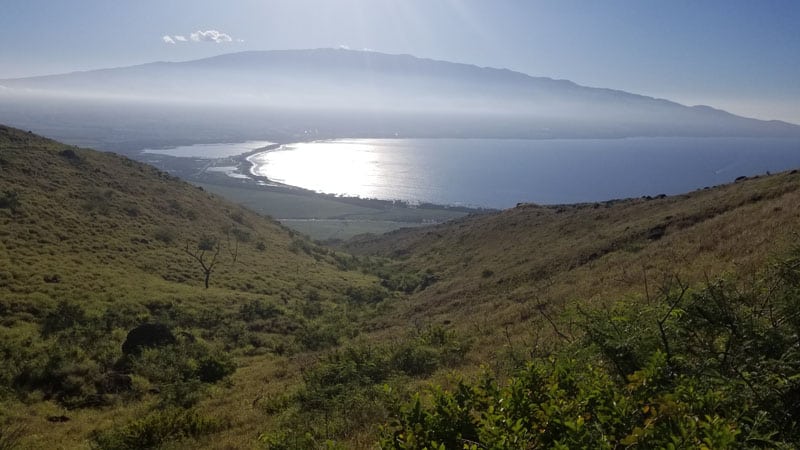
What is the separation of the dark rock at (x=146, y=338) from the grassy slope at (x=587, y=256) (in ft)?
38.2

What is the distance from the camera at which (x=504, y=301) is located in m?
19.8

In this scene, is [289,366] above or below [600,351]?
below

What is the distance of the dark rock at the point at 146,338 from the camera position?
1755cm

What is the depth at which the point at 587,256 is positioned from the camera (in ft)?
→ 83.0

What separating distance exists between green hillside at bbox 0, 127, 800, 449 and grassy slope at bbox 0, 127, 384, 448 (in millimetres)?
176

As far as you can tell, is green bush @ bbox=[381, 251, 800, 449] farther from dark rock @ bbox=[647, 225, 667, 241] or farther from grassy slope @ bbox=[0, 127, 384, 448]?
dark rock @ bbox=[647, 225, 667, 241]

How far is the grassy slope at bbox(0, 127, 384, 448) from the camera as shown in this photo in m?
13.1

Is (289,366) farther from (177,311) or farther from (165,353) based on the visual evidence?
(177,311)

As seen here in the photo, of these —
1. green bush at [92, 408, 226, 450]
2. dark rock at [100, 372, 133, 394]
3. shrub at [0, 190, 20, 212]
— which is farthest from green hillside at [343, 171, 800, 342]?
shrub at [0, 190, 20, 212]

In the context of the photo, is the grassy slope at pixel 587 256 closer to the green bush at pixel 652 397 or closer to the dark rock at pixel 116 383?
the green bush at pixel 652 397

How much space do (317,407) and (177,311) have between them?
1723 cm

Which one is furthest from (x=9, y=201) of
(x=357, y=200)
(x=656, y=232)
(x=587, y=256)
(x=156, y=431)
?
(x=357, y=200)

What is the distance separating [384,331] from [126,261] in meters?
20.6

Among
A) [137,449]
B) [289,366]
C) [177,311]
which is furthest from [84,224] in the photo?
[137,449]
